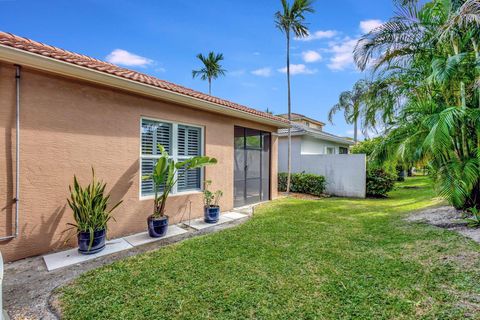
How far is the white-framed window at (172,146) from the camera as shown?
6.18 metres

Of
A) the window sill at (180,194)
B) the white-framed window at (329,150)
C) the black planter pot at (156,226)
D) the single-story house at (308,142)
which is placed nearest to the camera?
the black planter pot at (156,226)

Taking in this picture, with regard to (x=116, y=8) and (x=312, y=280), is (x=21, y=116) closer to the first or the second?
(x=116, y=8)

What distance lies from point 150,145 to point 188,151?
4.21 ft

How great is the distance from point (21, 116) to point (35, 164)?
36.7 inches

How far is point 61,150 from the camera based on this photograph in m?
4.73

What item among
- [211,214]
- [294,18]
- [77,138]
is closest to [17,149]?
[77,138]

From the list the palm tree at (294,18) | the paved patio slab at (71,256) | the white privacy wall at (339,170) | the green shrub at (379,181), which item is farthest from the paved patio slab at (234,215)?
the palm tree at (294,18)

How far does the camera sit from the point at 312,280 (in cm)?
357

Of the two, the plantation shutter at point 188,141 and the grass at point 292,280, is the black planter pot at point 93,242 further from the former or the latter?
the plantation shutter at point 188,141

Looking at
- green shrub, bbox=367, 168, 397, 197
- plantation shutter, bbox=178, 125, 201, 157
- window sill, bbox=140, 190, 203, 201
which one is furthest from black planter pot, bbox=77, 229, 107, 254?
green shrub, bbox=367, 168, 397, 197

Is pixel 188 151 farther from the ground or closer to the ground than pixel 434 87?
closer to the ground

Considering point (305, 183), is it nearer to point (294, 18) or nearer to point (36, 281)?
point (294, 18)

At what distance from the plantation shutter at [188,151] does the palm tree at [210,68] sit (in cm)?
2001

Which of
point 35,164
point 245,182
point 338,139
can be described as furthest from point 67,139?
point 338,139
